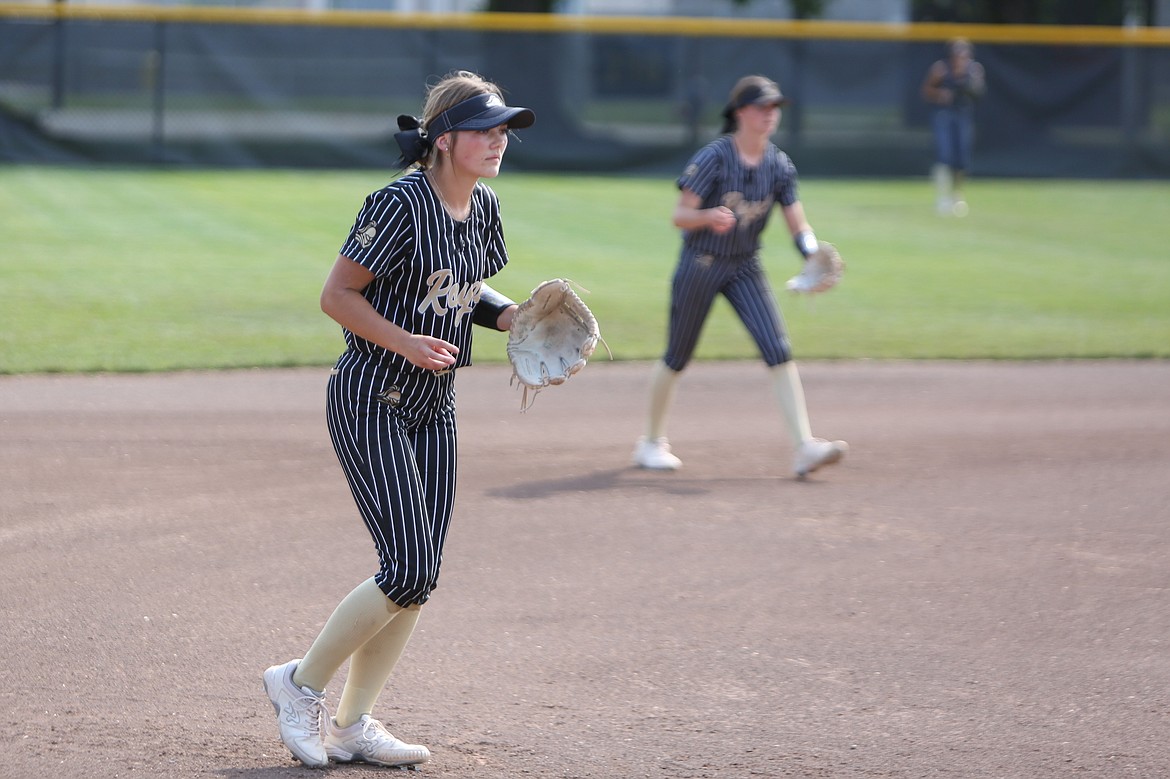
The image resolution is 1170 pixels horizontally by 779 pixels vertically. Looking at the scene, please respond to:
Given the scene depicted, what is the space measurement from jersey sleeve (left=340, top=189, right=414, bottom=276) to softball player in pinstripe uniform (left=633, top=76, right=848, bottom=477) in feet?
12.1

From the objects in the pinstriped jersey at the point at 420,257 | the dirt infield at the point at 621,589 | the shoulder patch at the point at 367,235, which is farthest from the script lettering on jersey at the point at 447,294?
the dirt infield at the point at 621,589

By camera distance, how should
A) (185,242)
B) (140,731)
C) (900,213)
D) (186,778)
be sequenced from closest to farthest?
(186,778) < (140,731) < (185,242) < (900,213)

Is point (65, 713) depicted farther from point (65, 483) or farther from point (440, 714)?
point (65, 483)

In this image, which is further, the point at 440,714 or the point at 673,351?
the point at 673,351

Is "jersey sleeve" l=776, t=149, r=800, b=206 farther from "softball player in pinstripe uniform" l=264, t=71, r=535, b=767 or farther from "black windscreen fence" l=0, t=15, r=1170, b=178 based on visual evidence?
"black windscreen fence" l=0, t=15, r=1170, b=178

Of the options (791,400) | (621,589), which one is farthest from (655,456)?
(621,589)

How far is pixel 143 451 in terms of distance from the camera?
306 inches

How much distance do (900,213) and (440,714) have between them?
17388mm

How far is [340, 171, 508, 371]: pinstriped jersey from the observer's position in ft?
12.7

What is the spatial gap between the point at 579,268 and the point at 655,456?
7353 mm

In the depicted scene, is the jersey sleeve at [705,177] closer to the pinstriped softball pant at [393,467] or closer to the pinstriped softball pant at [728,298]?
the pinstriped softball pant at [728,298]

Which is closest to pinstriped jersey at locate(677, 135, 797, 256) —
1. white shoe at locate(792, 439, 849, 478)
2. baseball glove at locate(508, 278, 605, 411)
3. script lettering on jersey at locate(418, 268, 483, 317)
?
white shoe at locate(792, 439, 849, 478)

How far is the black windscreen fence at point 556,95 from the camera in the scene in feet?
77.1

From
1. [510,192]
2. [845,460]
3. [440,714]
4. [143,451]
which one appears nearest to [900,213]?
[510,192]
